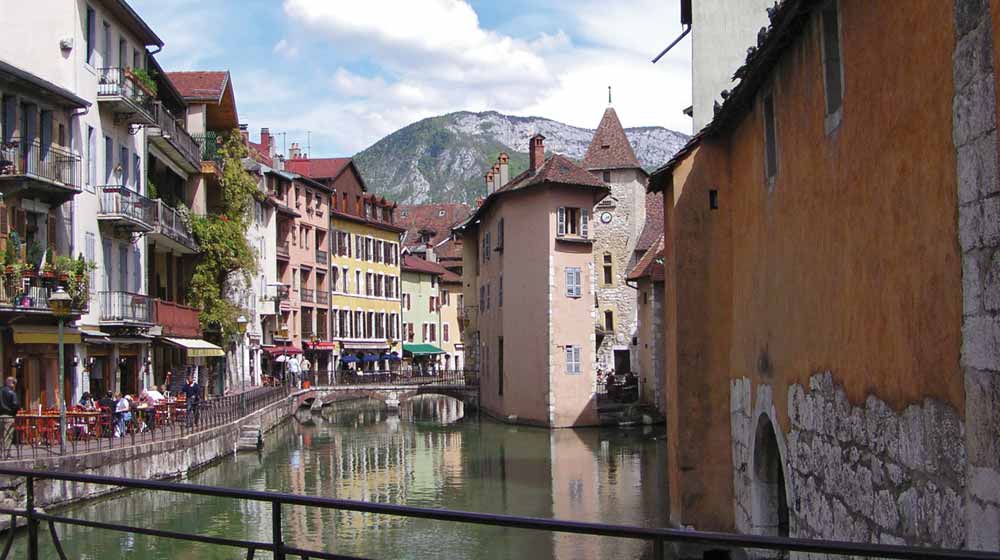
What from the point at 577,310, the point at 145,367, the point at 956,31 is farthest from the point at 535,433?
the point at 956,31

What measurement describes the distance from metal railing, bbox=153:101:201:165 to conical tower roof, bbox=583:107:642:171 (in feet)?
94.2

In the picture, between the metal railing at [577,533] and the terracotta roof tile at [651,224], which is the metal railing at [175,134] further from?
the metal railing at [577,533]

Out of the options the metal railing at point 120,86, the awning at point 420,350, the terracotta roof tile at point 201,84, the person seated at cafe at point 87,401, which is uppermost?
the terracotta roof tile at point 201,84

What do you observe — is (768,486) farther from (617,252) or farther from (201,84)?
(617,252)

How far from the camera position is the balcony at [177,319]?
3691 cm

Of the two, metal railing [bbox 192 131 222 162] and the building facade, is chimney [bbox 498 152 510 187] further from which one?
the building facade

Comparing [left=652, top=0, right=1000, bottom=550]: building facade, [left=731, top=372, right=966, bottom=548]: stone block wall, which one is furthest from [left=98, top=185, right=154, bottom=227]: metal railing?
[left=731, top=372, right=966, bottom=548]: stone block wall

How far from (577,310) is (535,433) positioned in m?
5.94

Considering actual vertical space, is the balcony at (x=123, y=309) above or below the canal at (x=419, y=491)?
above

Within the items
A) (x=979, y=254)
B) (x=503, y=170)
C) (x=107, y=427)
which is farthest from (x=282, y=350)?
(x=979, y=254)

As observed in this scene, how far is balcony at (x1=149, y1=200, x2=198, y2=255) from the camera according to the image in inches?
1433

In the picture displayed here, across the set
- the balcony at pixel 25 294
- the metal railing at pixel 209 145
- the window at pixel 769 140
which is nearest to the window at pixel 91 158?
the balcony at pixel 25 294

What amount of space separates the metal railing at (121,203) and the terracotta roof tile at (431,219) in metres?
70.0

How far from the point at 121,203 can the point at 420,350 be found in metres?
57.3
